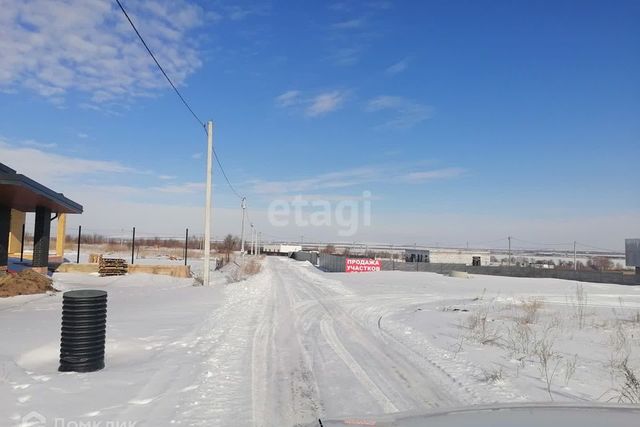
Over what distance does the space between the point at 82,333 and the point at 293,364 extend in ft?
10.7

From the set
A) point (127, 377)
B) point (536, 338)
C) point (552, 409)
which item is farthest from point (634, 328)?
point (127, 377)

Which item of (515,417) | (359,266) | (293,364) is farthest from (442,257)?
(515,417)

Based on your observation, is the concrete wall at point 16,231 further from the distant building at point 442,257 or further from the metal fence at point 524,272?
the distant building at point 442,257

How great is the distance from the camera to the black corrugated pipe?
6.74m

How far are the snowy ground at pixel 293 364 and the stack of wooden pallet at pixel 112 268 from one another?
55.0 ft

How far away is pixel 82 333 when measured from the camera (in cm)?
683

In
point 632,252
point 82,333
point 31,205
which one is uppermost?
point 31,205

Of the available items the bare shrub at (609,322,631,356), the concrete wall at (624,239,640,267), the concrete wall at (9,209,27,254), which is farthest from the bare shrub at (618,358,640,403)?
the concrete wall at (624,239,640,267)

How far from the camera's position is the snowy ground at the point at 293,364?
5.45 m

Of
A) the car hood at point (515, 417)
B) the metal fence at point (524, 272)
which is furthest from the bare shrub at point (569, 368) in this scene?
the metal fence at point (524, 272)

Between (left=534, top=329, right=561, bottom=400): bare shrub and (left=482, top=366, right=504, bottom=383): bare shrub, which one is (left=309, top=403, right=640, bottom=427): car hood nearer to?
(left=534, top=329, right=561, bottom=400): bare shrub

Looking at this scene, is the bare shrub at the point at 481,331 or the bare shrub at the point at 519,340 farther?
the bare shrub at the point at 481,331

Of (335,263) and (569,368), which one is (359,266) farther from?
(569,368)

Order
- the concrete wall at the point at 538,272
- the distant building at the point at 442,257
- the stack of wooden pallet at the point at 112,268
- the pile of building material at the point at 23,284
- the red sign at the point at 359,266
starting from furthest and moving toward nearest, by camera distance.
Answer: the distant building at the point at 442,257, the red sign at the point at 359,266, the concrete wall at the point at 538,272, the stack of wooden pallet at the point at 112,268, the pile of building material at the point at 23,284
